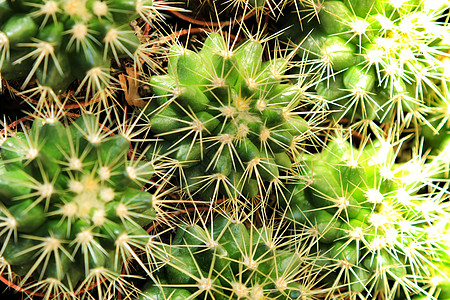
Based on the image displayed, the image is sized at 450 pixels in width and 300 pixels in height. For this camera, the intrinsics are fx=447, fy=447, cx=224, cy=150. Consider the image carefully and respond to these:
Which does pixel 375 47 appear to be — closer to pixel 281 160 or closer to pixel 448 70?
pixel 448 70

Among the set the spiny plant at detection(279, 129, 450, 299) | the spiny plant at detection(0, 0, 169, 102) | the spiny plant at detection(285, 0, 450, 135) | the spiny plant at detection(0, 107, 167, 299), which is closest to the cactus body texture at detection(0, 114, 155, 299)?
the spiny plant at detection(0, 107, 167, 299)

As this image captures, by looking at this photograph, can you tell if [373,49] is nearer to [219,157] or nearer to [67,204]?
[219,157]

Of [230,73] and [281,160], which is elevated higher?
[230,73]

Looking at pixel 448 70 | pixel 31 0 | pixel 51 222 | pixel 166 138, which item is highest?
pixel 31 0

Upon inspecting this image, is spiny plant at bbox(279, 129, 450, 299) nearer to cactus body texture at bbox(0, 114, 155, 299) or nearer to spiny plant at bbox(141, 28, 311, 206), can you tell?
spiny plant at bbox(141, 28, 311, 206)

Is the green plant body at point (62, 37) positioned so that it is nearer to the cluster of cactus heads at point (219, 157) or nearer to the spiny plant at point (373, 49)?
the cluster of cactus heads at point (219, 157)

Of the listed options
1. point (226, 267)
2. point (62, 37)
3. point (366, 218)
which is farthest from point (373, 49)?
point (62, 37)

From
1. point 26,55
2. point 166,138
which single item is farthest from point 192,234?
point 26,55

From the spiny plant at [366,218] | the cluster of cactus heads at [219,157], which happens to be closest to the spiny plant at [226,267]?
the cluster of cactus heads at [219,157]
